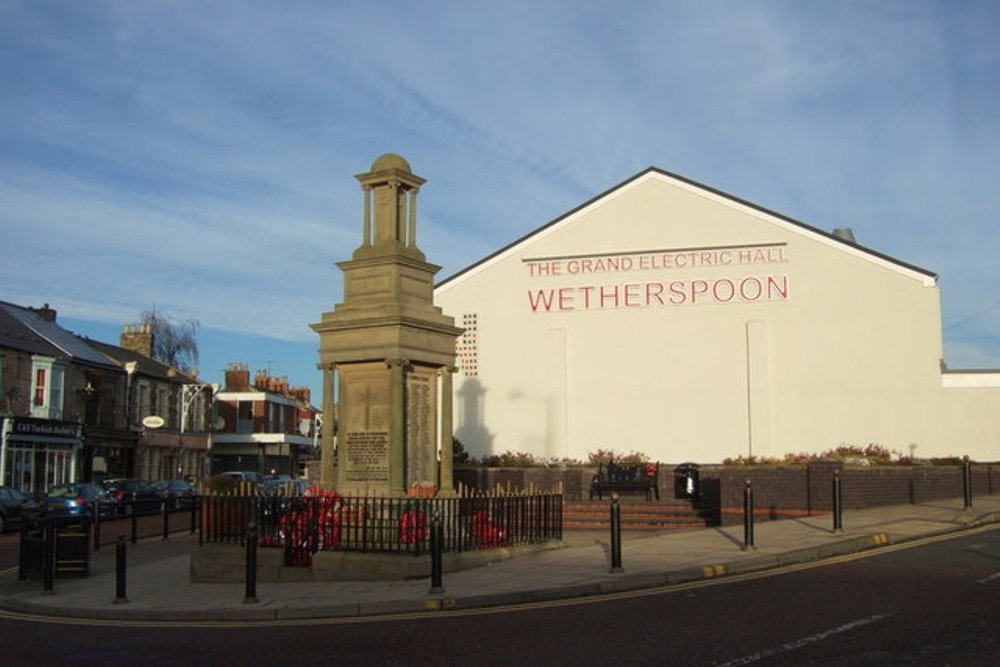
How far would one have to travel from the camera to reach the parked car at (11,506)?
2969cm

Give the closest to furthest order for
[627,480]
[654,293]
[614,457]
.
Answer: [627,480]
[614,457]
[654,293]

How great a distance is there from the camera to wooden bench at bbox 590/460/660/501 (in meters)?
26.5

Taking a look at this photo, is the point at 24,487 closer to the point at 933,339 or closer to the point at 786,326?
the point at 786,326

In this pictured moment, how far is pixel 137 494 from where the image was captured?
37844 millimetres

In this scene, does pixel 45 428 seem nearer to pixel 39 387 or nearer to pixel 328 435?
pixel 39 387

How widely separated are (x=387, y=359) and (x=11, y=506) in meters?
19.6

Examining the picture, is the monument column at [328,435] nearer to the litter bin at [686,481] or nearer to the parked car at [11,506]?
the litter bin at [686,481]

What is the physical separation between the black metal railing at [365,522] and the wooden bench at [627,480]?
10.2 m

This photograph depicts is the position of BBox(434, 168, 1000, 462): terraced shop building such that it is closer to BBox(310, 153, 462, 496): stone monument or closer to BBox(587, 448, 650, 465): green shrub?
BBox(587, 448, 650, 465): green shrub

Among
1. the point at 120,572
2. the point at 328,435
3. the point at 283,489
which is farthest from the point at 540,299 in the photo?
the point at 120,572

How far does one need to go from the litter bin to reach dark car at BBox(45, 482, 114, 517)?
15.9 metres

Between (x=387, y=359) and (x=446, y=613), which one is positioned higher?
(x=387, y=359)

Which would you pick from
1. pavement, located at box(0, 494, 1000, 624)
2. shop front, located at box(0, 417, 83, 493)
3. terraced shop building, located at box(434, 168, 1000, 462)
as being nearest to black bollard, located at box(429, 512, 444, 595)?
pavement, located at box(0, 494, 1000, 624)

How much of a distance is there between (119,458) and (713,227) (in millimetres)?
34731
